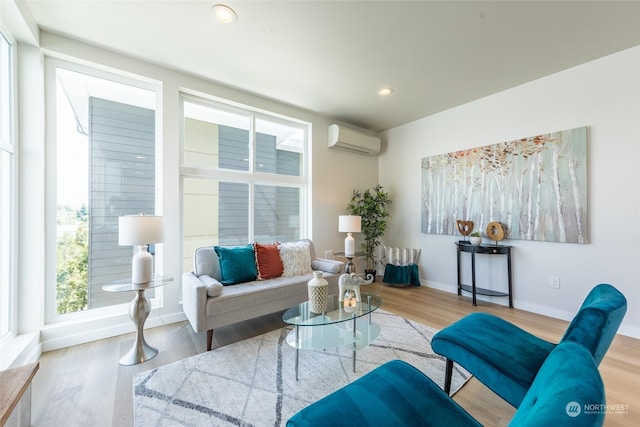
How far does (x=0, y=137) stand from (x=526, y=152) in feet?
16.5

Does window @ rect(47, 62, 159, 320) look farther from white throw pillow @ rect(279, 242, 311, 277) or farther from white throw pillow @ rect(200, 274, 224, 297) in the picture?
white throw pillow @ rect(279, 242, 311, 277)

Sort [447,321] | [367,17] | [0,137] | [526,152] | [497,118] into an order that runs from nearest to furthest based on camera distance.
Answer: [0,137]
[367,17]
[447,321]
[526,152]
[497,118]

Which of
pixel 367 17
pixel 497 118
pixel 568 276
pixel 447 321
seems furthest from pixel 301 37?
pixel 568 276

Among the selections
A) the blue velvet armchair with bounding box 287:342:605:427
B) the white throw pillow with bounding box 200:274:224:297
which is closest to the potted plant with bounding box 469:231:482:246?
the blue velvet armchair with bounding box 287:342:605:427

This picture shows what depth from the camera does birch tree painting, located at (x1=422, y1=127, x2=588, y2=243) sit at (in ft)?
9.07

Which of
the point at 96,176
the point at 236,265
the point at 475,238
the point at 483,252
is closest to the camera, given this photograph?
the point at 96,176

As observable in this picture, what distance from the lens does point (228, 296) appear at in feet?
7.58

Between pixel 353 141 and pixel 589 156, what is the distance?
2825 mm

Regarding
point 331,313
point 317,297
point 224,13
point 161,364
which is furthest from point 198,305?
point 224,13

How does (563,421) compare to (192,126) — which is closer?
(563,421)

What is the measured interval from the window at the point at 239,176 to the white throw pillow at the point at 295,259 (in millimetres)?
680

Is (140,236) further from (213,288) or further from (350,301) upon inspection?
(350,301)

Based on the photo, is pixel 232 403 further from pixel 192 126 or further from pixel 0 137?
pixel 192 126

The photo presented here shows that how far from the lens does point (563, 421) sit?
544mm
